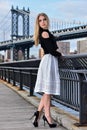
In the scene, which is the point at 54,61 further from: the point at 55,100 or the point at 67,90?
the point at 55,100

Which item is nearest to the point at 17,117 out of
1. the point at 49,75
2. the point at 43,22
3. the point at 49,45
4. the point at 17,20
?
the point at 49,75

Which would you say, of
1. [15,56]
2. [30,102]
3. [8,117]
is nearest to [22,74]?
[30,102]

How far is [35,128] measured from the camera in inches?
261

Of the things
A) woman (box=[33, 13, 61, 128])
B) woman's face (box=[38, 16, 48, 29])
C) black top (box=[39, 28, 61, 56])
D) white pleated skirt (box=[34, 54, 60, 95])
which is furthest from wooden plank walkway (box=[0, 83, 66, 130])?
woman's face (box=[38, 16, 48, 29])

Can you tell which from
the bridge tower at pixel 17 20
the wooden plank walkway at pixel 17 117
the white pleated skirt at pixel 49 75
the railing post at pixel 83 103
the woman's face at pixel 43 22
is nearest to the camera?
the railing post at pixel 83 103

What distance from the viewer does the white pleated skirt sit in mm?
6395

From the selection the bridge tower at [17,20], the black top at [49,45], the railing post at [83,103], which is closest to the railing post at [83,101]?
the railing post at [83,103]

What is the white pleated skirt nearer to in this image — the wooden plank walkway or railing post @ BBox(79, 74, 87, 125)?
railing post @ BBox(79, 74, 87, 125)

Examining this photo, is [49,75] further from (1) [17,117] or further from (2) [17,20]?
(2) [17,20]

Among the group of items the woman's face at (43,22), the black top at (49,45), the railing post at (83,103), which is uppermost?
the woman's face at (43,22)

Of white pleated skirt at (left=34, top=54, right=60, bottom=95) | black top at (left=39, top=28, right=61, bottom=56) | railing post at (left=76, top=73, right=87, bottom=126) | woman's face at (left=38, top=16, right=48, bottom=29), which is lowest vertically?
railing post at (left=76, top=73, right=87, bottom=126)

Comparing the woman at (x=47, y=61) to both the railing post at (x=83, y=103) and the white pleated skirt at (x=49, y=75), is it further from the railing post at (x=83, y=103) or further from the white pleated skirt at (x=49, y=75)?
the railing post at (x=83, y=103)

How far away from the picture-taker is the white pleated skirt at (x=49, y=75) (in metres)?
6.39

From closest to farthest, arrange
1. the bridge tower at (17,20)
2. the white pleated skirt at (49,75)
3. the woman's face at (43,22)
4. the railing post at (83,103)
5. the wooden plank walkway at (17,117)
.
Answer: the railing post at (83,103) < the white pleated skirt at (49,75) < the woman's face at (43,22) < the wooden plank walkway at (17,117) < the bridge tower at (17,20)
